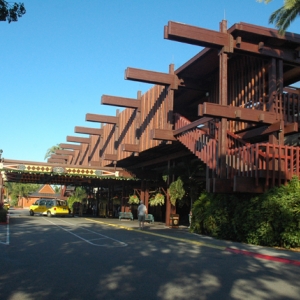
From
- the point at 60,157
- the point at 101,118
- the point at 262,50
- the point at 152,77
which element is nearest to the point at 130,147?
the point at 152,77

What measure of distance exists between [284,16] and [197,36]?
3408 mm

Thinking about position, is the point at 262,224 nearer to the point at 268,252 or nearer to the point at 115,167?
the point at 268,252

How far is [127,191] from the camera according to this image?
123 ft

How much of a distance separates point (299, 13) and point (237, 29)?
242 centimetres

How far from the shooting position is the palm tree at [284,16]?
49.2 feet

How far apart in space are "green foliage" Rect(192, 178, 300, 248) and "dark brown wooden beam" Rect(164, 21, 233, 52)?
6288 millimetres

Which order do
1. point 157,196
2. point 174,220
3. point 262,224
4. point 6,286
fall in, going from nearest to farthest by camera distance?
Answer: point 6,286
point 262,224
point 174,220
point 157,196

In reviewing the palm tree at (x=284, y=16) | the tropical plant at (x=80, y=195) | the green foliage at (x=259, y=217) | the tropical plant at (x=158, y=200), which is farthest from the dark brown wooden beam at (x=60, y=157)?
the palm tree at (x=284, y=16)

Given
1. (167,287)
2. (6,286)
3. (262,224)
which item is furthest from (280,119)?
(6,286)

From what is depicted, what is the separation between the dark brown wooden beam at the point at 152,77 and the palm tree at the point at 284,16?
6.80 meters

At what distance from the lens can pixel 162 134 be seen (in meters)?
20.8

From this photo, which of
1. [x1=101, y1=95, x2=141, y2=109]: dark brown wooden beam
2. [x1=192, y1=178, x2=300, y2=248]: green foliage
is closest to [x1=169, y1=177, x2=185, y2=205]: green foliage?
[x1=192, y1=178, x2=300, y2=248]: green foliage

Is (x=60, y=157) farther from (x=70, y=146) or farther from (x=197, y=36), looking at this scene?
(x=197, y=36)

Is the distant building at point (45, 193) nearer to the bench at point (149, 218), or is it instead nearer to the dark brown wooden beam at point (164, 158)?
the dark brown wooden beam at point (164, 158)
